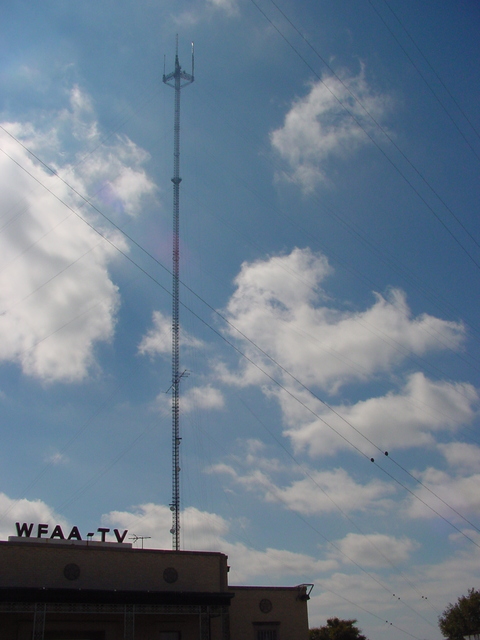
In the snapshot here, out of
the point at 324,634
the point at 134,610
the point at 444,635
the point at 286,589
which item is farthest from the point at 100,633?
the point at 444,635

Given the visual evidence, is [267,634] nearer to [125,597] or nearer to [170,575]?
[170,575]

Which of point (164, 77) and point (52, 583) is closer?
point (52, 583)

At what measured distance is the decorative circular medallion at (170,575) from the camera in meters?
34.2

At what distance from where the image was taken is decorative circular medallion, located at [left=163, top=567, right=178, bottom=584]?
112 feet

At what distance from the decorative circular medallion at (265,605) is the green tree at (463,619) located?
44.7m

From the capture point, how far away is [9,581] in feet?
97.6

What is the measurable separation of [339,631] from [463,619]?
2216 cm

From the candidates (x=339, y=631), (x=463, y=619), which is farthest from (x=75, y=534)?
(x=463, y=619)

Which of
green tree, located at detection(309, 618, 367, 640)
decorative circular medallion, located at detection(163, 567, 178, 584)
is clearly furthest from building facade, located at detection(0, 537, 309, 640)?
green tree, located at detection(309, 618, 367, 640)

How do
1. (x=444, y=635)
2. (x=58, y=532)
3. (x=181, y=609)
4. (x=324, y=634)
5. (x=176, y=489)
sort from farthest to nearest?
1. (x=444, y=635)
2. (x=324, y=634)
3. (x=176, y=489)
4. (x=58, y=532)
5. (x=181, y=609)

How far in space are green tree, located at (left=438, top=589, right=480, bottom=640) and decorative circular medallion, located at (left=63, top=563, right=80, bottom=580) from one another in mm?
56687

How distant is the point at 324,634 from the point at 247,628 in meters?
28.9

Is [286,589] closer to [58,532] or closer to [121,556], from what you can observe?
[121,556]

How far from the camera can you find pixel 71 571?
3153 centimetres
